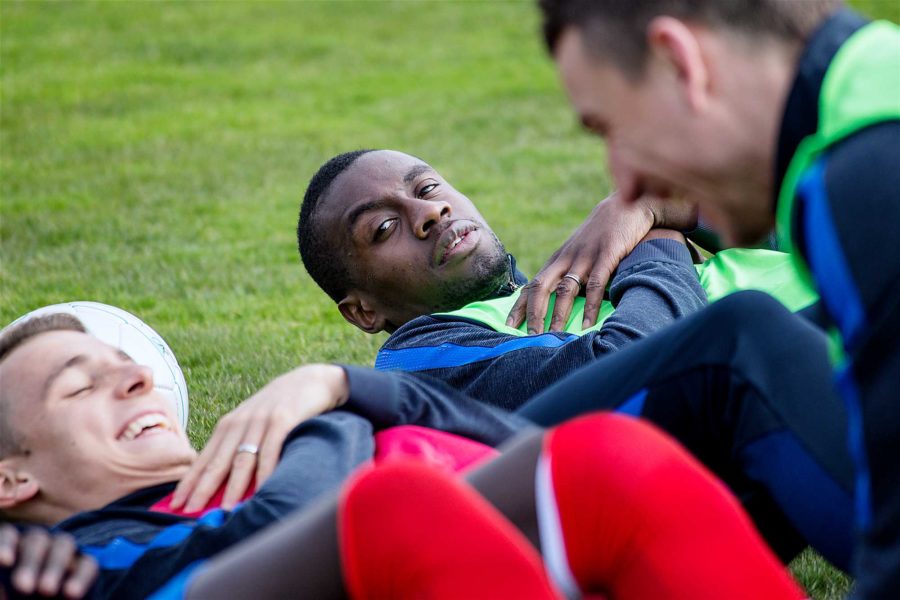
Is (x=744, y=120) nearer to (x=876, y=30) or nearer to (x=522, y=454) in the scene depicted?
(x=876, y=30)

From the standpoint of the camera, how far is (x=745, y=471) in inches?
90.1

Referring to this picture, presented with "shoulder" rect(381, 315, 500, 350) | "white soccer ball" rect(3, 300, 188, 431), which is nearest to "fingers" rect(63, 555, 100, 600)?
"white soccer ball" rect(3, 300, 188, 431)

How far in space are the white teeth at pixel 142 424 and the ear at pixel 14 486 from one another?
207 mm

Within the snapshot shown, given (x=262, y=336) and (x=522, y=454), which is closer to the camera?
(x=522, y=454)

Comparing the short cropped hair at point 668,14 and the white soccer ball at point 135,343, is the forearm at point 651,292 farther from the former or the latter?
the short cropped hair at point 668,14

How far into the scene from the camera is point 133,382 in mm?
2555

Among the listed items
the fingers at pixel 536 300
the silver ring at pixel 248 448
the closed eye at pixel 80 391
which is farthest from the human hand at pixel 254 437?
the fingers at pixel 536 300

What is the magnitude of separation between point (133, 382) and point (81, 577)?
0.55m

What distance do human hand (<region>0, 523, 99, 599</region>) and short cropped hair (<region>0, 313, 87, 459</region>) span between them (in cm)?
41

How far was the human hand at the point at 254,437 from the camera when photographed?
2289mm

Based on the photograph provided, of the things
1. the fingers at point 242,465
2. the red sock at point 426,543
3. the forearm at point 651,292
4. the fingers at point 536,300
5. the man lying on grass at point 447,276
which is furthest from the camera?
the fingers at point 536,300

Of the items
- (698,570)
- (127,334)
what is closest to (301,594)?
(698,570)

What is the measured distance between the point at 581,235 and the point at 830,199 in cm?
232

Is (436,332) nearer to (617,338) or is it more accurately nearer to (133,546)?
(617,338)
